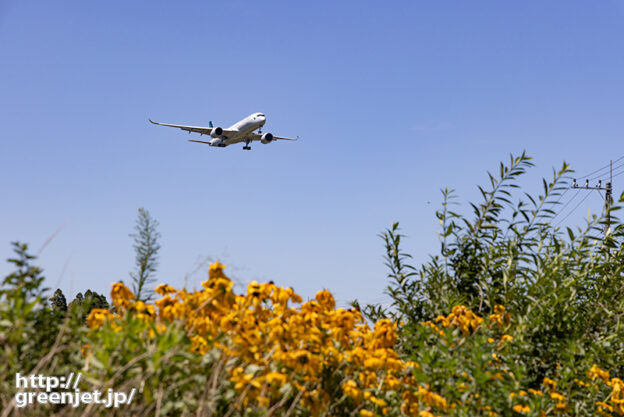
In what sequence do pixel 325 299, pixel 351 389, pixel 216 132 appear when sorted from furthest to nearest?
pixel 216 132 → pixel 325 299 → pixel 351 389

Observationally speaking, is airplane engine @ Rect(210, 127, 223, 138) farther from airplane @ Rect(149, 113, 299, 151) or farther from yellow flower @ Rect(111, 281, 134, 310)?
yellow flower @ Rect(111, 281, 134, 310)

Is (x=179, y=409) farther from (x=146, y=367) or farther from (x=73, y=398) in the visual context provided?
(x=73, y=398)

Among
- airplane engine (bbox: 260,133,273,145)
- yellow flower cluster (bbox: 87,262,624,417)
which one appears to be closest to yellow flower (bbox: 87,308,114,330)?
yellow flower cluster (bbox: 87,262,624,417)

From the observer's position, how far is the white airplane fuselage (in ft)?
131

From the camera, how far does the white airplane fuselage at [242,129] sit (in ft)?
131

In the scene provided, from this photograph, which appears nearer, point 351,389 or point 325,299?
point 351,389

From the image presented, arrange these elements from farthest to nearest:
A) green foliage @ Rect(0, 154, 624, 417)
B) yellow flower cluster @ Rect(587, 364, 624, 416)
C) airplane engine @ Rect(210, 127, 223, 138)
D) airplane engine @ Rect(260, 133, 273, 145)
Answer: airplane engine @ Rect(260, 133, 273, 145) < airplane engine @ Rect(210, 127, 223, 138) < yellow flower cluster @ Rect(587, 364, 624, 416) < green foliage @ Rect(0, 154, 624, 417)

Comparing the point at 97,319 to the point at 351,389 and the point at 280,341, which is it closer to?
the point at 280,341

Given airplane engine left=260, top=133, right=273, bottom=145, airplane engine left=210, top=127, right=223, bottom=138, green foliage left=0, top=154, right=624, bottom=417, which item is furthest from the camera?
airplane engine left=260, top=133, right=273, bottom=145

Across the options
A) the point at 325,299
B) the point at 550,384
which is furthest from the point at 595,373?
the point at 325,299

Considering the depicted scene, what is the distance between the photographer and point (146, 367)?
10.6 feet

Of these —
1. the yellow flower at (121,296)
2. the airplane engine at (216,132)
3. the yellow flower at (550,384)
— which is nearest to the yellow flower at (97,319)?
the yellow flower at (121,296)

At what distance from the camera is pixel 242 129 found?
40250 mm

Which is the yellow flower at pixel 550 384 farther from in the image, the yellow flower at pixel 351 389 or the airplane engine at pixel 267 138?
the airplane engine at pixel 267 138
